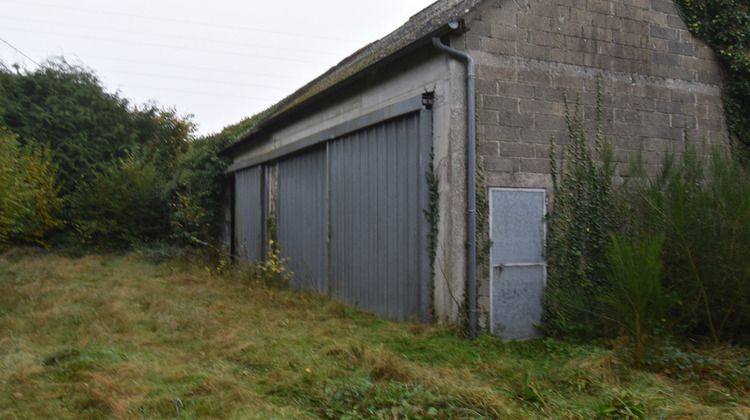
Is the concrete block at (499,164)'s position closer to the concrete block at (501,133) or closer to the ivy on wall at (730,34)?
the concrete block at (501,133)

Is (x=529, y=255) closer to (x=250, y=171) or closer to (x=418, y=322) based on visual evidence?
(x=418, y=322)

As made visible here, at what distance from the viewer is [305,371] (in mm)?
4676

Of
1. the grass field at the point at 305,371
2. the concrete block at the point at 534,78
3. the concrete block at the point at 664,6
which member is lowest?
the grass field at the point at 305,371

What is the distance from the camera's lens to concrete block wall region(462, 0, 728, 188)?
679cm

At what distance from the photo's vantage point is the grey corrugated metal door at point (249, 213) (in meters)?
12.5

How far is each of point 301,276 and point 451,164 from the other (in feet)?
15.3

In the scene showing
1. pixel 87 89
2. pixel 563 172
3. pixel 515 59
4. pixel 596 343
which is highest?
pixel 87 89

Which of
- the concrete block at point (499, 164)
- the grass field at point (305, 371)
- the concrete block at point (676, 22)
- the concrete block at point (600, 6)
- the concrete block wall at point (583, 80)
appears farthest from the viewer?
the concrete block at point (676, 22)

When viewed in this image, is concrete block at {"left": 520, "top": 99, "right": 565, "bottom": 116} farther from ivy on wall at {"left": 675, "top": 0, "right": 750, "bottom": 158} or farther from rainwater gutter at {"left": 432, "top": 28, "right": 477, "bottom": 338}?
ivy on wall at {"left": 675, "top": 0, "right": 750, "bottom": 158}

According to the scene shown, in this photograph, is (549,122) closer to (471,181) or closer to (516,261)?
(471,181)

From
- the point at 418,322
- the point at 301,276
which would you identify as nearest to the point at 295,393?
the point at 418,322

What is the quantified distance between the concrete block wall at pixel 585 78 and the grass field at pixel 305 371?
8.06ft

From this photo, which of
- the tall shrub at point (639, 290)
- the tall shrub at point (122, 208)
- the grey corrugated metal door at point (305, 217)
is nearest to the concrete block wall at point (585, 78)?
the tall shrub at point (639, 290)

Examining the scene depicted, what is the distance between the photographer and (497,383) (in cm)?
459
